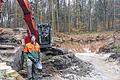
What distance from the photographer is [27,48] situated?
12039 millimetres

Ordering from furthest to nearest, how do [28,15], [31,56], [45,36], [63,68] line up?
[45,36]
[63,68]
[28,15]
[31,56]

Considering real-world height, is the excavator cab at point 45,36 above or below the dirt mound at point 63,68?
above

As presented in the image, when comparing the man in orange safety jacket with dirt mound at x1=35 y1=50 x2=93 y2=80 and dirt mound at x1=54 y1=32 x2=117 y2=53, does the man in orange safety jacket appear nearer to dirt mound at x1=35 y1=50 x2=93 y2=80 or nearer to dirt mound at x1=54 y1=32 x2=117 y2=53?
dirt mound at x1=35 y1=50 x2=93 y2=80

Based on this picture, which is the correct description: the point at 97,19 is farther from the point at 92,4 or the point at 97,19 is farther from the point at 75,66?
the point at 75,66

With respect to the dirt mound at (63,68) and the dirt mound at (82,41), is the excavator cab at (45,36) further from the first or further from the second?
the dirt mound at (82,41)

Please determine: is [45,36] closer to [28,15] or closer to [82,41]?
[28,15]

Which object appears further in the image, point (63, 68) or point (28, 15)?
point (63, 68)

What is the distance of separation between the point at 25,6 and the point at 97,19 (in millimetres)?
50626

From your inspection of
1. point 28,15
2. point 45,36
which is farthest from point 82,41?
point 28,15

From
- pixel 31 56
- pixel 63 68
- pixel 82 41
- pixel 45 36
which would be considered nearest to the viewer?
pixel 31 56

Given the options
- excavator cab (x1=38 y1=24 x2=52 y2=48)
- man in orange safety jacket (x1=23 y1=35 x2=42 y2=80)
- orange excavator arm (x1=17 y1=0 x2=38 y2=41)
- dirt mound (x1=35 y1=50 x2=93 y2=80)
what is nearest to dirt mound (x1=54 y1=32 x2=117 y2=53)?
excavator cab (x1=38 y1=24 x2=52 y2=48)

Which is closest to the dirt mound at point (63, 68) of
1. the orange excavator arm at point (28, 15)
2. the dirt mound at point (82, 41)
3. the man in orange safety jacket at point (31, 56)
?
the man in orange safety jacket at point (31, 56)

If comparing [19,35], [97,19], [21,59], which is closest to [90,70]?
[21,59]

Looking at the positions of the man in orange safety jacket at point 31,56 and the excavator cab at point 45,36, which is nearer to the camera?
the man in orange safety jacket at point 31,56
